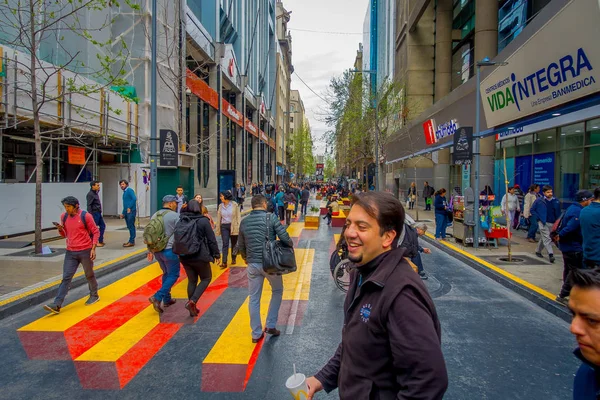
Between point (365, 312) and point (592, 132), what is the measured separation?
14457mm

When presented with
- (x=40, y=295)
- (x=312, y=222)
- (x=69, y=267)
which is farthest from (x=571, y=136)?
(x=40, y=295)

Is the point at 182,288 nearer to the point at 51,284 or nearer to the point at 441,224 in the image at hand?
the point at 51,284

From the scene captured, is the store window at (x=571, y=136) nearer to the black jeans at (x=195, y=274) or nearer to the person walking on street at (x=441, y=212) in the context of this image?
the person walking on street at (x=441, y=212)

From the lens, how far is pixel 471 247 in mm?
12641

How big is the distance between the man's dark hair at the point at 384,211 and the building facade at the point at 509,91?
880 centimetres

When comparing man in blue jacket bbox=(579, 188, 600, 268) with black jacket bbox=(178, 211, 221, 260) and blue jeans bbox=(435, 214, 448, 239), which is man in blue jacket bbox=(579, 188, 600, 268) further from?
blue jeans bbox=(435, 214, 448, 239)

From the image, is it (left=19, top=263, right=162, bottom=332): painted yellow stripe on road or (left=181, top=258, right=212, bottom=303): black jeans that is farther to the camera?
(left=181, top=258, right=212, bottom=303): black jeans

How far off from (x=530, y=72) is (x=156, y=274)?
1075cm

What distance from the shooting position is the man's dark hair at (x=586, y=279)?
1485 mm

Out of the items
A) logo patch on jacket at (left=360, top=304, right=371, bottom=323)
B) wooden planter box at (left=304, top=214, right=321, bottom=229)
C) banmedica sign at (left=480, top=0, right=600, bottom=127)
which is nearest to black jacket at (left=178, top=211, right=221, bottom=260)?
logo patch on jacket at (left=360, top=304, right=371, bottom=323)

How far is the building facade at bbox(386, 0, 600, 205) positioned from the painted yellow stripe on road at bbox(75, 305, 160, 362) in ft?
27.6

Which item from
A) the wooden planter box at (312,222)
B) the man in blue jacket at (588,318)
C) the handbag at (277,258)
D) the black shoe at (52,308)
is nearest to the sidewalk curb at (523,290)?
the handbag at (277,258)

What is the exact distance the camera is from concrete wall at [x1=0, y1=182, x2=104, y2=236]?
13.0m

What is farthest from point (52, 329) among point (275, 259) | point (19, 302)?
point (275, 259)
